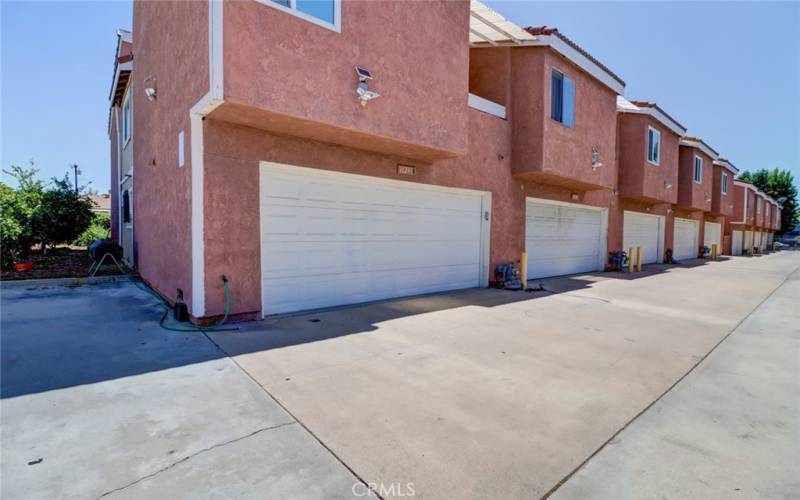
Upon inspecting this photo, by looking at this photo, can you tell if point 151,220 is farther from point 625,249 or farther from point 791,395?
point 625,249

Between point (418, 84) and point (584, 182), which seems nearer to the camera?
point (418, 84)

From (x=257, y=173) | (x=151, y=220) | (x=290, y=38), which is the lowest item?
(x=151, y=220)

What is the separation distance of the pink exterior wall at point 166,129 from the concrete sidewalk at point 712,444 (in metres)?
5.65

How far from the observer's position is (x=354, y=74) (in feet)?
19.8

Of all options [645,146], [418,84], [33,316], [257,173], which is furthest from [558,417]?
[645,146]

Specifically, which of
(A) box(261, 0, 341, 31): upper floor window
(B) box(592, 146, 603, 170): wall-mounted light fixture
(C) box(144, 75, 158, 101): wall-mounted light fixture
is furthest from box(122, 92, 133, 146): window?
(B) box(592, 146, 603, 170): wall-mounted light fixture

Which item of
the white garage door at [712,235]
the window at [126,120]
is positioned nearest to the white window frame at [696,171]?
the white garage door at [712,235]

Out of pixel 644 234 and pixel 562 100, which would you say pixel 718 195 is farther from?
pixel 562 100

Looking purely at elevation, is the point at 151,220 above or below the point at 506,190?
below

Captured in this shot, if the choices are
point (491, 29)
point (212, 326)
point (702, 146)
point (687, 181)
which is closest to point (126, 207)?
point (212, 326)

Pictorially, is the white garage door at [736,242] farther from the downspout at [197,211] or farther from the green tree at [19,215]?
the green tree at [19,215]

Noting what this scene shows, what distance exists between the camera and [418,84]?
23.0ft

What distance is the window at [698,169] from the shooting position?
2145 centimetres

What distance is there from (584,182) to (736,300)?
477cm
